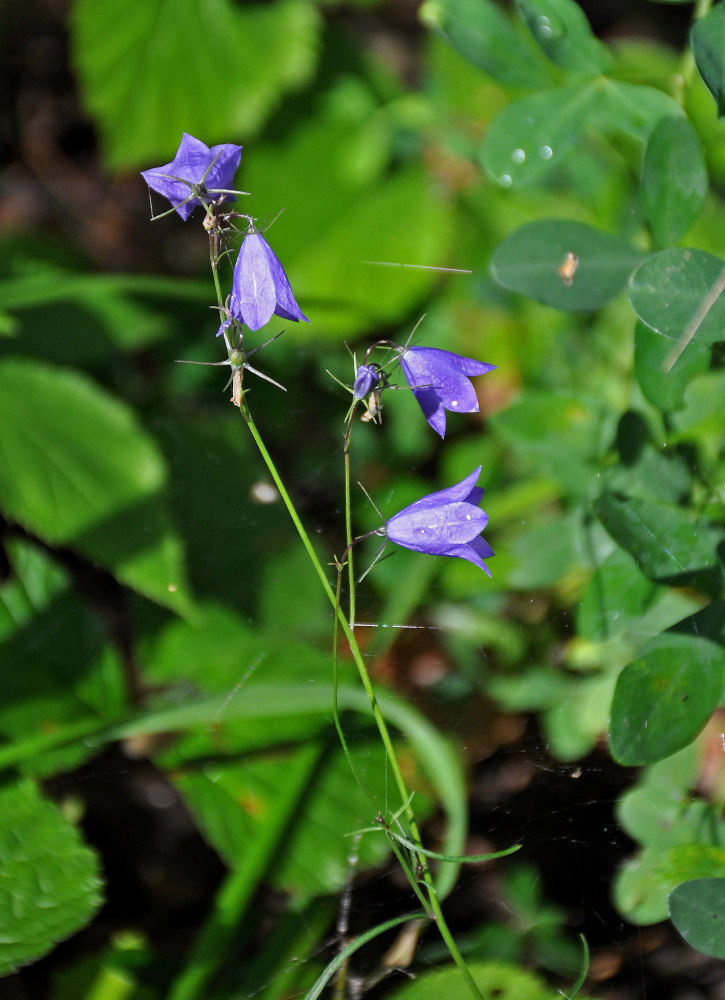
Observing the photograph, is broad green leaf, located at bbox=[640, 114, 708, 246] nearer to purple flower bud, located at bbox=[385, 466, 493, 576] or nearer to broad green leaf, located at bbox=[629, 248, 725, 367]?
broad green leaf, located at bbox=[629, 248, 725, 367]

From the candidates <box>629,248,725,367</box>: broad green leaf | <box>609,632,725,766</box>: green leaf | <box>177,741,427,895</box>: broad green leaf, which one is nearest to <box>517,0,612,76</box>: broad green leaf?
<box>629,248,725,367</box>: broad green leaf

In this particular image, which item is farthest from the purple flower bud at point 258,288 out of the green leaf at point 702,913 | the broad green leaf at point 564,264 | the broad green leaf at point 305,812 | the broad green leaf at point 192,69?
the broad green leaf at point 192,69

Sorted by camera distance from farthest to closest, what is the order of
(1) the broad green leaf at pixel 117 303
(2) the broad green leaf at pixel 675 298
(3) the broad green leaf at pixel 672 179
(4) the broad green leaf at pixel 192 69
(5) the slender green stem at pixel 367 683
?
(4) the broad green leaf at pixel 192 69
(1) the broad green leaf at pixel 117 303
(3) the broad green leaf at pixel 672 179
(2) the broad green leaf at pixel 675 298
(5) the slender green stem at pixel 367 683

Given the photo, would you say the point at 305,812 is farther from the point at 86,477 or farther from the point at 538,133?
the point at 538,133

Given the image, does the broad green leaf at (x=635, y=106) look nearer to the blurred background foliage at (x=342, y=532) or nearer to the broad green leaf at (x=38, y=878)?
the blurred background foliage at (x=342, y=532)

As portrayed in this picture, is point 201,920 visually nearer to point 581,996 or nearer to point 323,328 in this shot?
point 581,996
